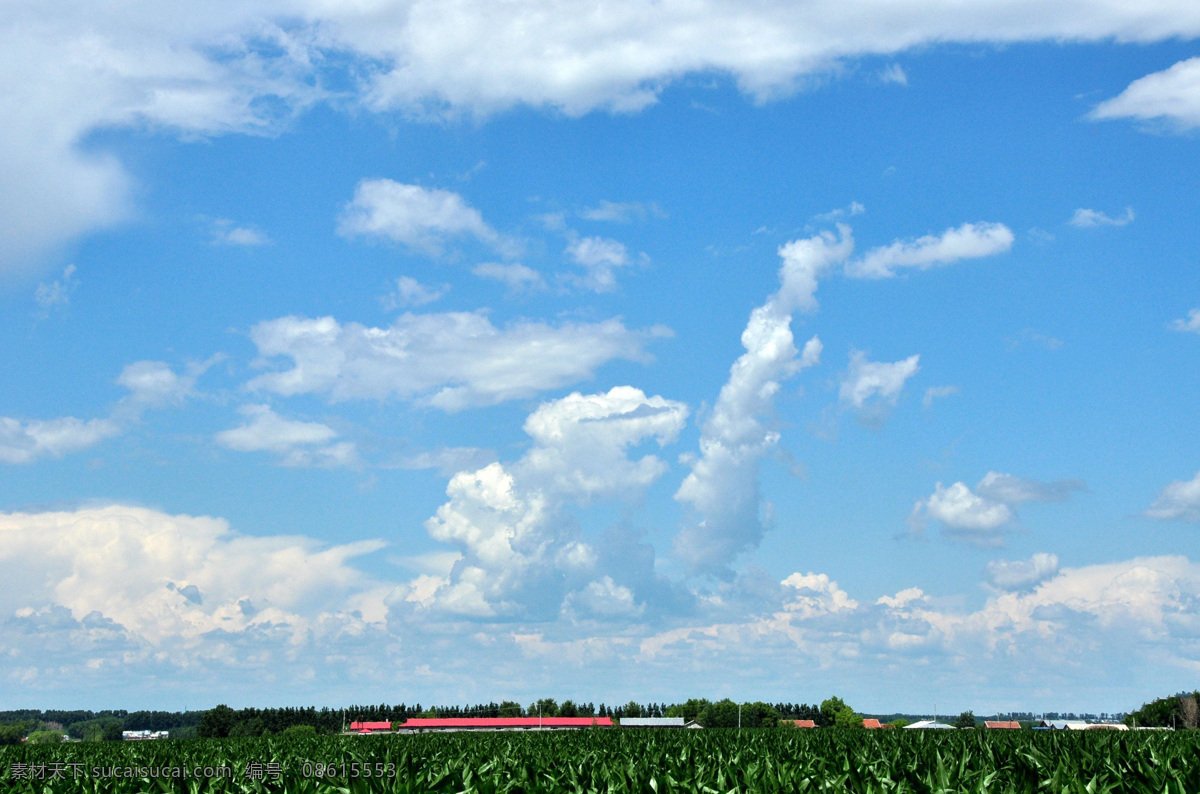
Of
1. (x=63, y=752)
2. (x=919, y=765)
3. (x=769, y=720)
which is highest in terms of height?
(x=919, y=765)

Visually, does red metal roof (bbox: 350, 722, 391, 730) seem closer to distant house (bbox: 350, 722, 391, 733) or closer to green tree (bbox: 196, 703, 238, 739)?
distant house (bbox: 350, 722, 391, 733)

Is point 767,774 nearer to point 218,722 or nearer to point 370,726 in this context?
point 370,726

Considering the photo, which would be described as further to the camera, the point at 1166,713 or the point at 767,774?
the point at 1166,713

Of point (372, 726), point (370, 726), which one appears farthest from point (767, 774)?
point (372, 726)

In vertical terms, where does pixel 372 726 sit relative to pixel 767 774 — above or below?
below

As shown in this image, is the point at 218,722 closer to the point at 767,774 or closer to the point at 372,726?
the point at 372,726

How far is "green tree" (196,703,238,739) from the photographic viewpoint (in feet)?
598

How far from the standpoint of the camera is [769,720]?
19838 cm

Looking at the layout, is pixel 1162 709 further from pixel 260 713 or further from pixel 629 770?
pixel 629 770

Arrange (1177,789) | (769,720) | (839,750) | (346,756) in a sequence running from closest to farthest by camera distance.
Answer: (1177,789) < (839,750) < (346,756) < (769,720)

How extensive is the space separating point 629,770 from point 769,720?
194071mm

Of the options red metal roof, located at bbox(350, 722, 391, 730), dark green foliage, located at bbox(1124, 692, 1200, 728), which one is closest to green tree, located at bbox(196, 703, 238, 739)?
red metal roof, located at bbox(350, 722, 391, 730)

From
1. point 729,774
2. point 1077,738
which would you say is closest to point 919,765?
point 729,774

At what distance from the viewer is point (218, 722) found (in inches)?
7239
